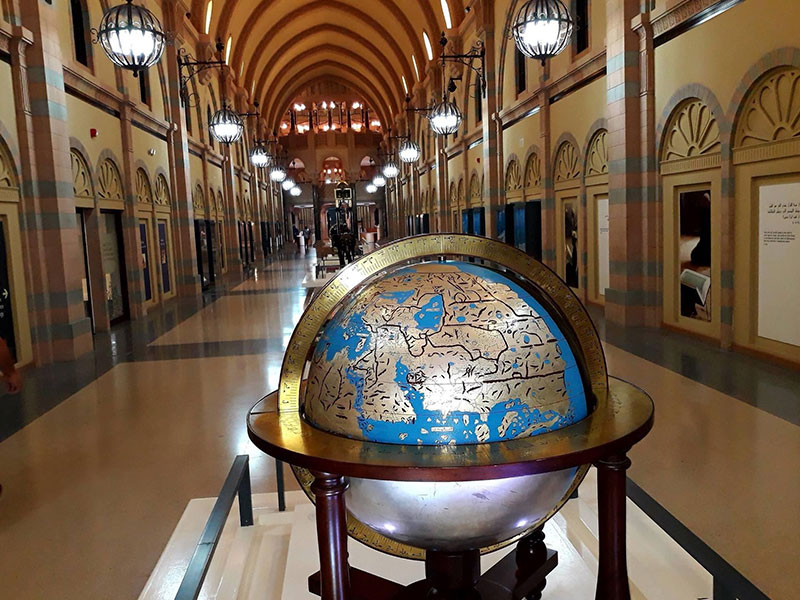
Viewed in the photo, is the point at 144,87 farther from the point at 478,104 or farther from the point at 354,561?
the point at 354,561

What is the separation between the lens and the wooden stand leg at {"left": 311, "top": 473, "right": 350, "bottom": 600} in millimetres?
1708

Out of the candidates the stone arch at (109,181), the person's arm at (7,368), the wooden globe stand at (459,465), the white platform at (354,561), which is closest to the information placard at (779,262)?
the white platform at (354,561)

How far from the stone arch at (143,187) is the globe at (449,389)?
43.8ft

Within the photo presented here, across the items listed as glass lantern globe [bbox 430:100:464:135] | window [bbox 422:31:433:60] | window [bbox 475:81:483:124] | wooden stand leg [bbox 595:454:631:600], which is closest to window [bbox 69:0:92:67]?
glass lantern globe [bbox 430:100:464:135]

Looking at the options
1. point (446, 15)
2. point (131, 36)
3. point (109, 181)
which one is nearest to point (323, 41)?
point (446, 15)

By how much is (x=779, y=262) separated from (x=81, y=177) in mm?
10615

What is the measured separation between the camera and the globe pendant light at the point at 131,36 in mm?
7754

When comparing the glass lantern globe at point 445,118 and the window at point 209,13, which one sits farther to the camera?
the window at point 209,13

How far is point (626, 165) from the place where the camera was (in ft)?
32.5

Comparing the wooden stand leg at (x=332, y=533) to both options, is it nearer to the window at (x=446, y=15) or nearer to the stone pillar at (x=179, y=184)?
the stone pillar at (x=179, y=184)

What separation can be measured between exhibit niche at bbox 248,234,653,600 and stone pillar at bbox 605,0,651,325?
858 cm

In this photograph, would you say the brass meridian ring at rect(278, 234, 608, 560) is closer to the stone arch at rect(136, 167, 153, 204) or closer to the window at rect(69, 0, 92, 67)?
the window at rect(69, 0, 92, 67)

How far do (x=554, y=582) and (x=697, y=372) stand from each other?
16.7ft

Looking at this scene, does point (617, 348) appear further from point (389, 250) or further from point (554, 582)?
point (389, 250)
